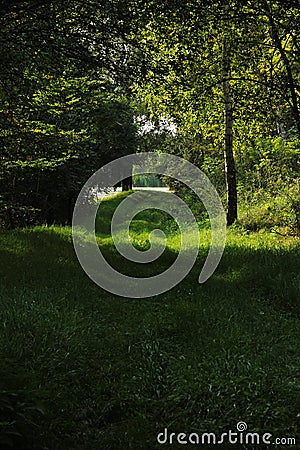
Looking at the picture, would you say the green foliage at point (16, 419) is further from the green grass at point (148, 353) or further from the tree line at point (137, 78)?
the tree line at point (137, 78)

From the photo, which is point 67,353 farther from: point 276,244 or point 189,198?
point 189,198

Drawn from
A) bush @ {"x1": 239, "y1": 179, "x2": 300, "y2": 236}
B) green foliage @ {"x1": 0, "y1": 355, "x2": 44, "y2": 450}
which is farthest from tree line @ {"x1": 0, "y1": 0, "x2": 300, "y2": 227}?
green foliage @ {"x1": 0, "y1": 355, "x2": 44, "y2": 450}

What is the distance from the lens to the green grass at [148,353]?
3.88 meters

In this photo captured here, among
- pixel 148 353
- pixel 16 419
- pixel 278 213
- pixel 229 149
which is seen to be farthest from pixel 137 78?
pixel 229 149

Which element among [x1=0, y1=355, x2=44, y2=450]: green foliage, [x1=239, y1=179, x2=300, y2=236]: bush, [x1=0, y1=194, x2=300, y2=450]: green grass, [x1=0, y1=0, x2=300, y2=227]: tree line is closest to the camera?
[x1=0, y1=355, x2=44, y2=450]: green foliage

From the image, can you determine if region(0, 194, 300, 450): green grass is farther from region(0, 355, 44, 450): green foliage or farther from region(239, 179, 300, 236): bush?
region(239, 179, 300, 236): bush

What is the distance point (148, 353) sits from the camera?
206 inches

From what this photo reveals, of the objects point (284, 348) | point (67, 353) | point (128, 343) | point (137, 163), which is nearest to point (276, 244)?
point (284, 348)

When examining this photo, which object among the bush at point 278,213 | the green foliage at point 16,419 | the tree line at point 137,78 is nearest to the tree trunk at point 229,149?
the tree line at point 137,78

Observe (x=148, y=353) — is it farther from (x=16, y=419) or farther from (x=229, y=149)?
(x=229, y=149)

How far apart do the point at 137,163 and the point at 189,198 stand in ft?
17.9

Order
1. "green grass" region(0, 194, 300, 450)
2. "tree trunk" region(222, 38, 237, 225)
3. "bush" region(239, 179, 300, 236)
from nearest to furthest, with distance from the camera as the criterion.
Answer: "green grass" region(0, 194, 300, 450) < "bush" region(239, 179, 300, 236) < "tree trunk" region(222, 38, 237, 225)

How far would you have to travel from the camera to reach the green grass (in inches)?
153

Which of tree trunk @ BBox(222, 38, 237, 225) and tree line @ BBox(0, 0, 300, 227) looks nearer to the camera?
tree line @ BBox(0, 0, 300, 227)
